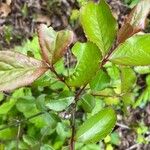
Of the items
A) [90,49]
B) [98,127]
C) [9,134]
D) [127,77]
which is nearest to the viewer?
[90,49]

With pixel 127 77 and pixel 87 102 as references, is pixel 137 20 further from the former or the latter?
pixel 87 102

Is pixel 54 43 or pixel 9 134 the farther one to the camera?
pixel 9 134

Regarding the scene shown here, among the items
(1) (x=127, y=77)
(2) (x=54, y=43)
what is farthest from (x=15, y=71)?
(1) (x=127, y=77)

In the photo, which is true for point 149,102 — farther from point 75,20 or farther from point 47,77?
point 47,77

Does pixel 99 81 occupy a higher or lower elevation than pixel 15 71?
lower

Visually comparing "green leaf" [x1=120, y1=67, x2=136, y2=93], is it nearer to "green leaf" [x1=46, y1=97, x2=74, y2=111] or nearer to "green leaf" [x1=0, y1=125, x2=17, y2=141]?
"green leaf" [x1=46, y1=97, x2=74, y2=111]

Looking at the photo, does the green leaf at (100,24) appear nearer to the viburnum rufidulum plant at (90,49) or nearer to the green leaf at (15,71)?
the viburnum rufidulum plant at (90,49)

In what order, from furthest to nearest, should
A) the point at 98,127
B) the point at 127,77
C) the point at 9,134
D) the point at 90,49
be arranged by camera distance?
the point at 9,134, the point at 127,77, the point at 98,127, the point at 90,49

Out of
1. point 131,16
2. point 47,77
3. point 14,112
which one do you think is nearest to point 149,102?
point 14,112
